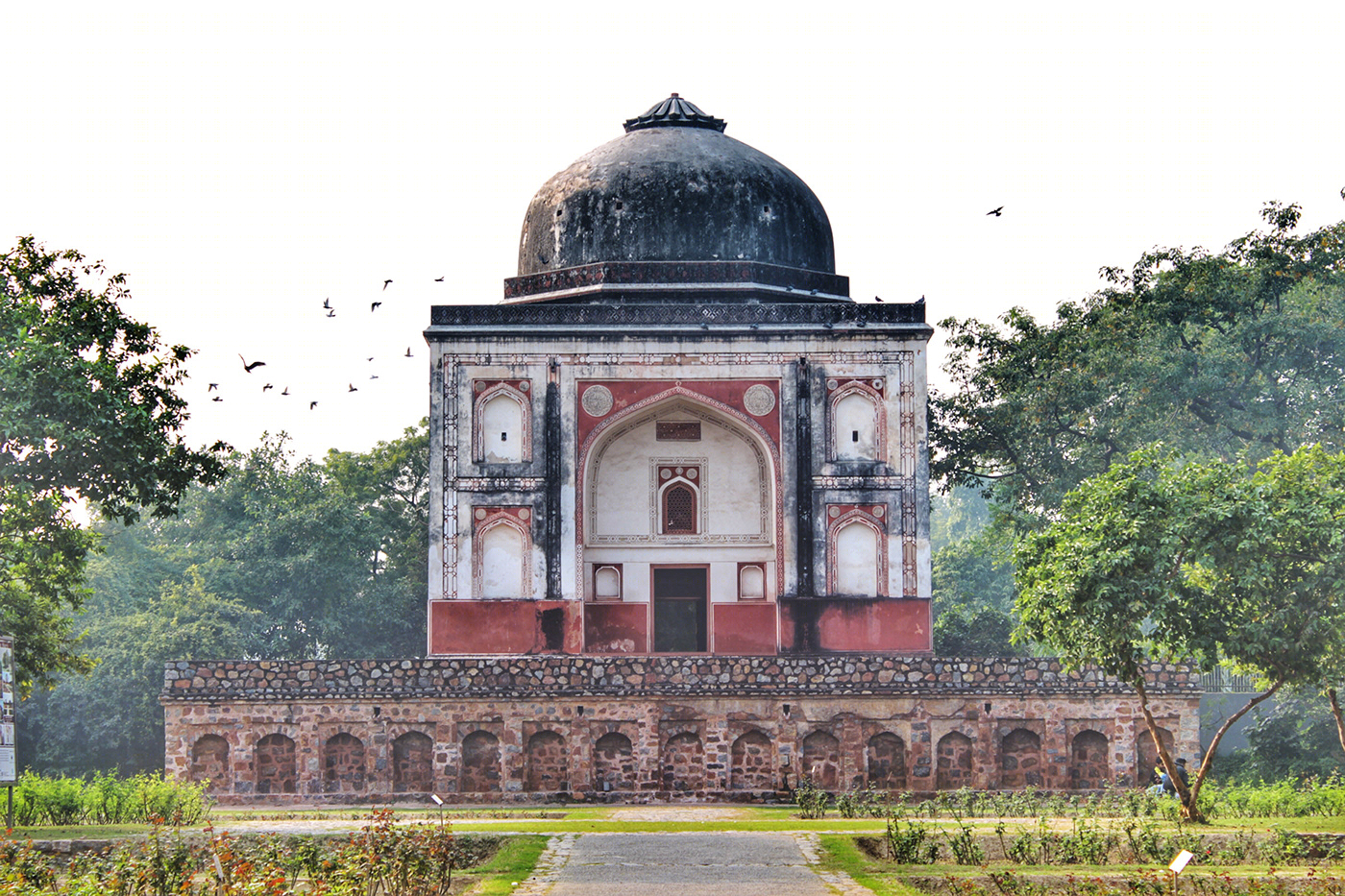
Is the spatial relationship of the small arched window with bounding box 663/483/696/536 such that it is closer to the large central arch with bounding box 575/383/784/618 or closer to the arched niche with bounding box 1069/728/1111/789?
the large central arch with bounding box 575/383/784/618

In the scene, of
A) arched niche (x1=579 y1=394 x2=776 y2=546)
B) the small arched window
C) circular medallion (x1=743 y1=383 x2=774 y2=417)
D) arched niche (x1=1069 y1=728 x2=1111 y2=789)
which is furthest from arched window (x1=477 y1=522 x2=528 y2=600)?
arched niche (x1=1069 y1=728 x2=1111 y2=789)

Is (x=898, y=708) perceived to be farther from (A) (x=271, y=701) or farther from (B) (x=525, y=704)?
(A) (x=271, y=701)

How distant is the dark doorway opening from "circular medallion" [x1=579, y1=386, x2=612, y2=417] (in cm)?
299

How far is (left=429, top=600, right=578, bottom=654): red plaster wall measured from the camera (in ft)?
84.5

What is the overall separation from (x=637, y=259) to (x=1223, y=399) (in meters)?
11.1

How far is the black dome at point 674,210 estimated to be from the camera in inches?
1121

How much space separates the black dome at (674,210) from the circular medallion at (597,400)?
2.93 meters

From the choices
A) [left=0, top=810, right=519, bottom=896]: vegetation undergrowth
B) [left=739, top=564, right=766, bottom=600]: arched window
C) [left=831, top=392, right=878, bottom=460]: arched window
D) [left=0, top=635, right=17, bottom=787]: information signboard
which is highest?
[left=831, top=392, right=878, bottom=460]: arched window

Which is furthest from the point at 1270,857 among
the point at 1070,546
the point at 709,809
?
the point at 709,809

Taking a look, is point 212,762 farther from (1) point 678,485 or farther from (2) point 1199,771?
(2) point 1199,771

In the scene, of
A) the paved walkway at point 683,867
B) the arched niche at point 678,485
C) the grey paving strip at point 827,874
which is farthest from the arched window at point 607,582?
the grey paving strip at point 827,874

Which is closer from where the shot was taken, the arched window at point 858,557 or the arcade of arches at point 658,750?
the arcade of arches at point 658,750

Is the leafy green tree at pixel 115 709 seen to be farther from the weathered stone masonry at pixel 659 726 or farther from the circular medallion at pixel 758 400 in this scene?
the circular medallion at pixel 758 400

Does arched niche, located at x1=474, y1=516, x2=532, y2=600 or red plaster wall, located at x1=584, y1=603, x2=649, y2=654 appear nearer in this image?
arched niche, located at x1=474, y1=516, x2=532, y2=600
